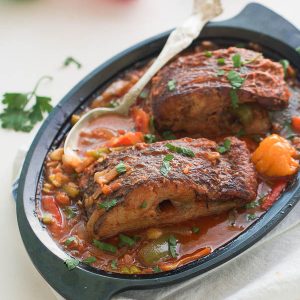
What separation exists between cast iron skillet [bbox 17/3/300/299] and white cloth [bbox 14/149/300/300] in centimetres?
14

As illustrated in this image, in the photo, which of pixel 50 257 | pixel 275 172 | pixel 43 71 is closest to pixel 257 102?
pixel 275 172

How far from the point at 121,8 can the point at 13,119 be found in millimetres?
1591

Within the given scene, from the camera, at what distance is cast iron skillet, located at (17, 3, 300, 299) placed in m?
3.15

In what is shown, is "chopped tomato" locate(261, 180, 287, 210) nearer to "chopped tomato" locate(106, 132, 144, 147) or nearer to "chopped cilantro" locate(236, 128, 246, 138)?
"chopped cilantro" locate(236, 128, 246, 138)

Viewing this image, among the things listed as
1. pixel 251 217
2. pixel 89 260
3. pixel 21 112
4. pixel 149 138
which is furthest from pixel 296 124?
pixel 21 112

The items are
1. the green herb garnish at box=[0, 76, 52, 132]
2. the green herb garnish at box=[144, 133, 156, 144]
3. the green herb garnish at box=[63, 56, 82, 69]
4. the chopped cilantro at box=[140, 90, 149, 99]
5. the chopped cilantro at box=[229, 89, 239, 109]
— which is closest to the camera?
the chopped cilantro at box=[229, 89, 239, 109]

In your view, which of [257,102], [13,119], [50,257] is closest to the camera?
[50,257]

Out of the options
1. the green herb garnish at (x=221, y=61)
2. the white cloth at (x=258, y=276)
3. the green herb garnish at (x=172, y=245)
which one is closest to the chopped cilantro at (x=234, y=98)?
the green herb garnish at (x=221, y=61)

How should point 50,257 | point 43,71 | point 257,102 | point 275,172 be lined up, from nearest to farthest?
point 50,257 → point 275,172 → point 257,102 → point 43,71

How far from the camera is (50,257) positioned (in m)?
3.29

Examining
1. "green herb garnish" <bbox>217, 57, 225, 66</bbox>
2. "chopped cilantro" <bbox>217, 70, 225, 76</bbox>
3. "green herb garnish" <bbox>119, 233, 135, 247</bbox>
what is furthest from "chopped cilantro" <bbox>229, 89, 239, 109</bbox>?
"green herb garnish" <bbox>119, 233, 135, 247</bbox>

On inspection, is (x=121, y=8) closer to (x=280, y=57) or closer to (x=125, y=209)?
(x=280, y=57)

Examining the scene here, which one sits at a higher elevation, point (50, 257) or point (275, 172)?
point (275, 172)

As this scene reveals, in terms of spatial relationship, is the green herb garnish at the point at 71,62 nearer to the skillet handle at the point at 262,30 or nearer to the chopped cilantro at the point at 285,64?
the skillet handle at the point at 262,30
